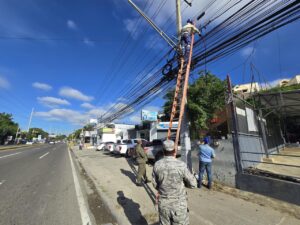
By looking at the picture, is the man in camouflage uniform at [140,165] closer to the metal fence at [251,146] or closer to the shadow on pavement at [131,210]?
the shadow on pavement at [131,210]

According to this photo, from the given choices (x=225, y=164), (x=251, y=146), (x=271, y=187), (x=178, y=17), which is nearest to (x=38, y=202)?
(x=225, y=164)

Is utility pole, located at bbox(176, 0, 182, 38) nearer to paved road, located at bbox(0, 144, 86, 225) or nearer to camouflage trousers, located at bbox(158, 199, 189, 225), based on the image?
camouflage trousers, located at bbox(158, 199, 189, 225)

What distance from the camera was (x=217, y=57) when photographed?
25.5 ft

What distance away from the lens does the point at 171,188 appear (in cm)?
277

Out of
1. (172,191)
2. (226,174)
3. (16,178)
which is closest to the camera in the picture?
(172,191)

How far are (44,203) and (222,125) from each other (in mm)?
13385

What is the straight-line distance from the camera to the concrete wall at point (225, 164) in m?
6.76

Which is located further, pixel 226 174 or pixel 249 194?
pixel 226 174

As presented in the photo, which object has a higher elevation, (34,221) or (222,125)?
(222,125)

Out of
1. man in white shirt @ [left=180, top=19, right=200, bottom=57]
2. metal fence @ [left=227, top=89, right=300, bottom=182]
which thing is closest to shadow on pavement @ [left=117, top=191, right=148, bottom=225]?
metal fence @ [left=227, top=89, right=300, bottom=182]

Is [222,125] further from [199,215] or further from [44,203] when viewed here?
[44,203]

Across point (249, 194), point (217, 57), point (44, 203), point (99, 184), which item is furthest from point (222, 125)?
point (44, 203)

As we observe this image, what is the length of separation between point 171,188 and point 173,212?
1.04 feet

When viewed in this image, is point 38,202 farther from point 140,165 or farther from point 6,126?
point 6,126
